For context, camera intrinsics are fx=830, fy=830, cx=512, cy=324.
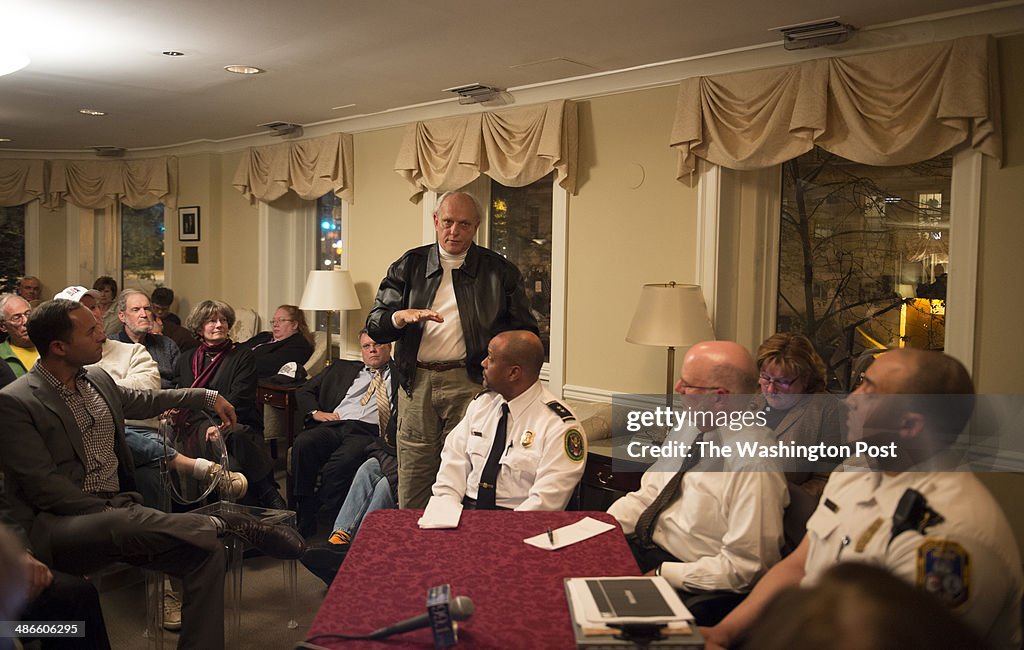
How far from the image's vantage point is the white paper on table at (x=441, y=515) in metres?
2.13

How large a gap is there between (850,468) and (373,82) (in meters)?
3.93

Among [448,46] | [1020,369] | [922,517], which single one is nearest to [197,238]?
[448,46]

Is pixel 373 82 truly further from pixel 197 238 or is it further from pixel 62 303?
pixel 197 238

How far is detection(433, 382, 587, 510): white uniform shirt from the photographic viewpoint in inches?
104

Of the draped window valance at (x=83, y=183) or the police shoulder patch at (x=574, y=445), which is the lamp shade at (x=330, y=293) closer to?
the draped window valance at (x=83, y=183)

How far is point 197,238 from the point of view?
8.00 m

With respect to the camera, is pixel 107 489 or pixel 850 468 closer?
pixel 850 468

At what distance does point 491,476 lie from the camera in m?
2.77

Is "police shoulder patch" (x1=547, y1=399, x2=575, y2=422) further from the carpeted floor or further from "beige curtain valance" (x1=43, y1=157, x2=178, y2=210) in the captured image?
"beige curtain valance" (x1=43, y1=157, x2=178, y2=210)

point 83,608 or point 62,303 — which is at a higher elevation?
point 62,303

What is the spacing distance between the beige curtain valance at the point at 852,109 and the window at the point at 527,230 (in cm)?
127

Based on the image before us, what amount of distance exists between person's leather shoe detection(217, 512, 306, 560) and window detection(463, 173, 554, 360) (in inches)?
91.8

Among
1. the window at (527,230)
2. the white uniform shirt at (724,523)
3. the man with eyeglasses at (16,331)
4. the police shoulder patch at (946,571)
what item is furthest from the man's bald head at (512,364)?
the man with eyeglasses at (16,331)

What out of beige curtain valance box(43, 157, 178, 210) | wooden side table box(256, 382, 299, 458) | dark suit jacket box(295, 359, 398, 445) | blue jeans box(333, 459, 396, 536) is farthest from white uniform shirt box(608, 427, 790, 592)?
beige curtain valance box(43, 157, 178, 210)
